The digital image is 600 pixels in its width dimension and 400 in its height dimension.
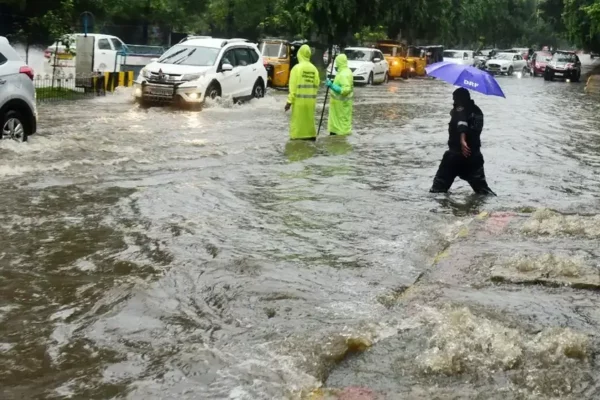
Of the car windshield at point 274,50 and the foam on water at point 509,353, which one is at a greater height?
the car windshield at point 274,50

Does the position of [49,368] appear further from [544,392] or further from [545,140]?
[545,140]

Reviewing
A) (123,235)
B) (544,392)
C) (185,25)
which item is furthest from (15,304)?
(185,25)

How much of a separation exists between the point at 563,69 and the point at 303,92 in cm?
3393

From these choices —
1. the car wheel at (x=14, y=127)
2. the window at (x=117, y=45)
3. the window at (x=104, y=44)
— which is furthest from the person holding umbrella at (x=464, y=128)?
the window at (x=117, y=45)

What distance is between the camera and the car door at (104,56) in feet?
88.9

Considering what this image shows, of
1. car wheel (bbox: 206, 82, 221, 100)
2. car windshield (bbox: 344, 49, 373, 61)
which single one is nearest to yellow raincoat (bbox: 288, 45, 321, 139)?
car wheel (bbox: 206, 82, 221, 100)

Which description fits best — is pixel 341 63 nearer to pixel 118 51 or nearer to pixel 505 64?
pixel 118 51

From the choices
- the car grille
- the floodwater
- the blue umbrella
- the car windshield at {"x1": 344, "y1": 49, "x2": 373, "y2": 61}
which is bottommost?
the floodwater

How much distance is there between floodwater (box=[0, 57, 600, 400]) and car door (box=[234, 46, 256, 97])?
24.6 ft

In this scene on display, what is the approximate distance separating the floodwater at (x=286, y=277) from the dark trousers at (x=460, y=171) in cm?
24

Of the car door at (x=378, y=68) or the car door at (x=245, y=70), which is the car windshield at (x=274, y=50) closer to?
the car door at (x=378, y=68)

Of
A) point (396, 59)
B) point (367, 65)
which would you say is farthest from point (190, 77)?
point (396, 59)

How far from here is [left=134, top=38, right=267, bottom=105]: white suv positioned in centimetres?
1812

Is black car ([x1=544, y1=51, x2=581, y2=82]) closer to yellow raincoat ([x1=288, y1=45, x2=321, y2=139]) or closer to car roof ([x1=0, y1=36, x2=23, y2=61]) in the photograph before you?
yellow raincoat ([x1=288, y1=45, x2=321, y2=139])
